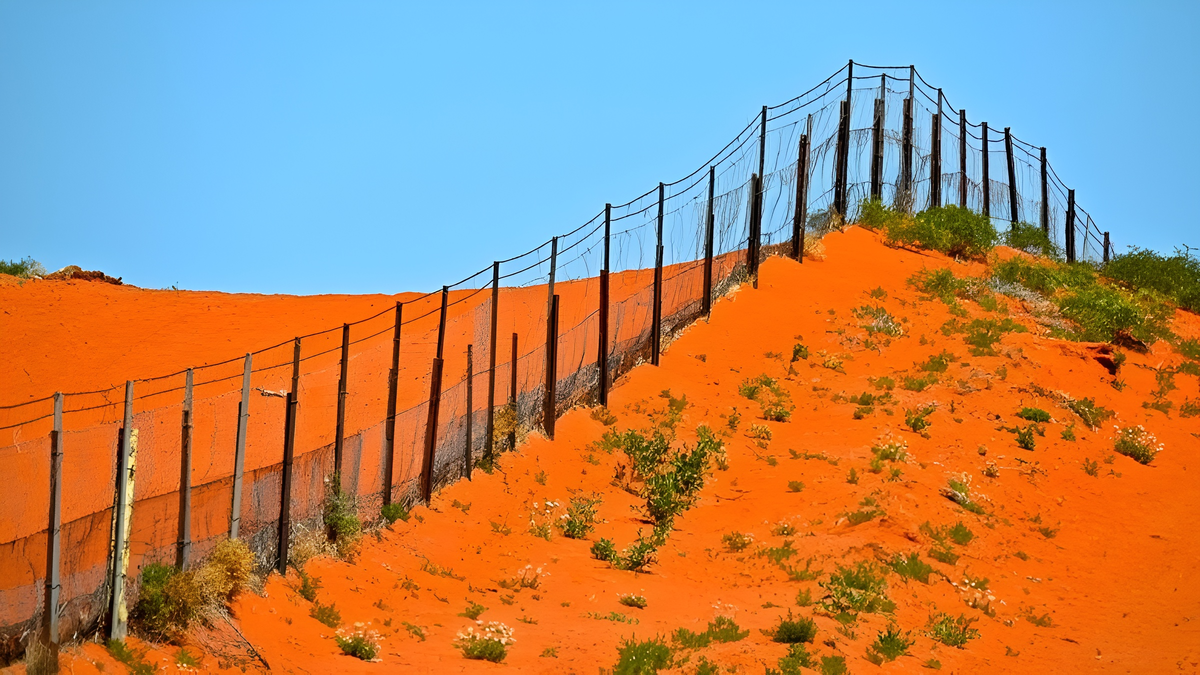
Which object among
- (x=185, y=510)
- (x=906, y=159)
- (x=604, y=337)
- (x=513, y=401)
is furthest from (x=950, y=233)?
(x=185, y=510)

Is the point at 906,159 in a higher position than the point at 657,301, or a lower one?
higher

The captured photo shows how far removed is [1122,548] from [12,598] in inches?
606

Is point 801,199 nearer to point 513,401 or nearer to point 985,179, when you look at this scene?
point 985,179

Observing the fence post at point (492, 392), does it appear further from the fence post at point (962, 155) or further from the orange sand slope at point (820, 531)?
the fence post at point (962, 155)

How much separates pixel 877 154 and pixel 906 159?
148 cm

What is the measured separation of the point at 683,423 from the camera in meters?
20.3

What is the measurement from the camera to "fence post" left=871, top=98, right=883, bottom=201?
30.3 metres

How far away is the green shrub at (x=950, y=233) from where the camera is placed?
1209 inches

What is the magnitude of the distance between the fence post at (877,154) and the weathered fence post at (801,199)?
12.1 ft

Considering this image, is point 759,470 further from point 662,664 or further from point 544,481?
point 662,664

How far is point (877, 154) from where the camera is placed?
101ft

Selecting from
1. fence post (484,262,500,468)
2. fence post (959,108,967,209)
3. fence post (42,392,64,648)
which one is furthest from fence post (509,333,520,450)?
fence post (959,108,967,209)

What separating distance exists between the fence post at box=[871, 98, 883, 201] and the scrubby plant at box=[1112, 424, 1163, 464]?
12.1 m

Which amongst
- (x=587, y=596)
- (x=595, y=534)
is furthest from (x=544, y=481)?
(x=587, y=596)
